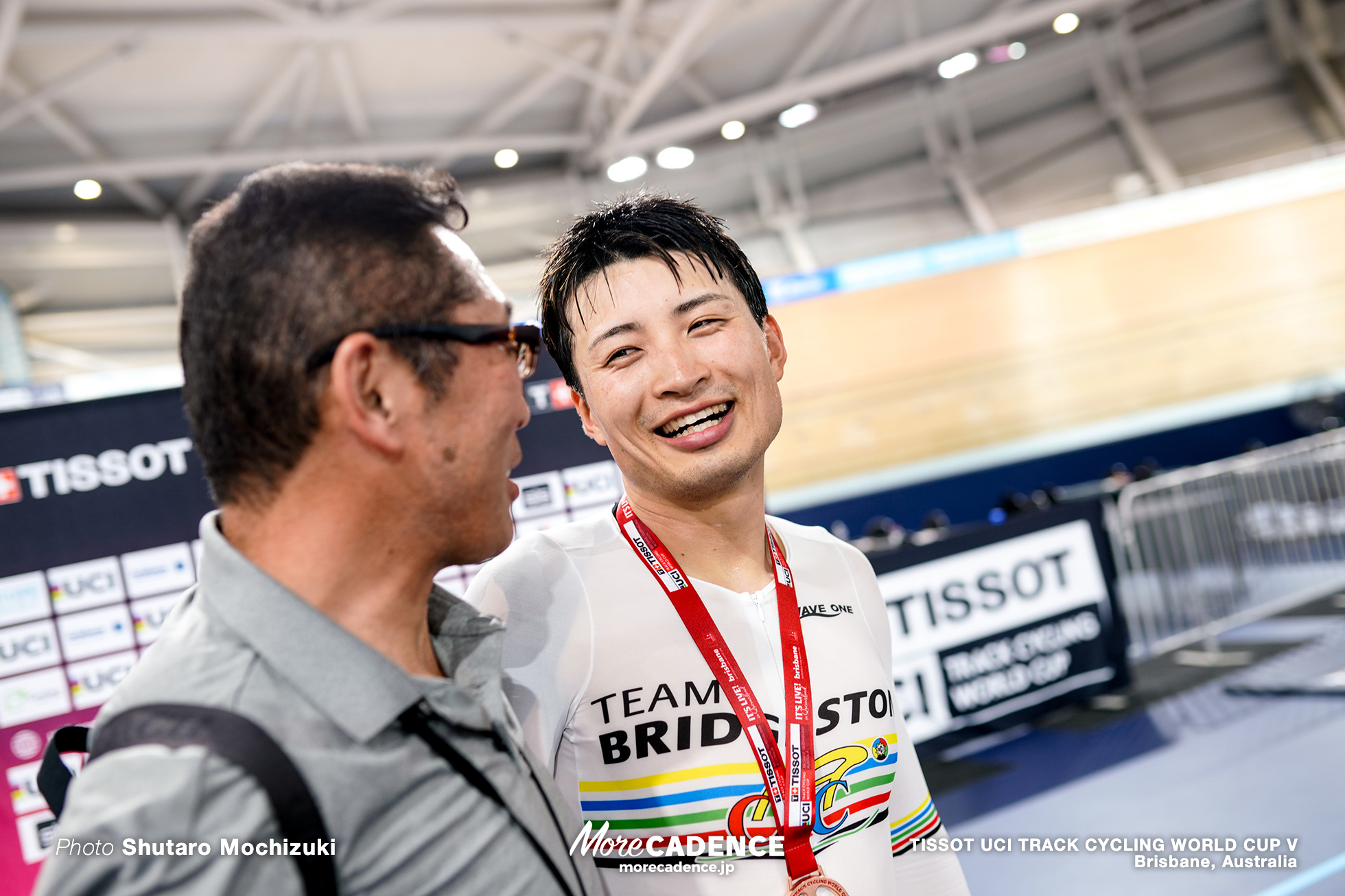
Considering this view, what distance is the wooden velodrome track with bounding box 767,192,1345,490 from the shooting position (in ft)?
42.0

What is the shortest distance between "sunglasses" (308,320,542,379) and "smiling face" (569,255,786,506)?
0.29 m

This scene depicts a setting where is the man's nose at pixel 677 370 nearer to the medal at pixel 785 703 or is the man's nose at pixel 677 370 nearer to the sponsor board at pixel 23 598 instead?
the medal at pixel 785 703

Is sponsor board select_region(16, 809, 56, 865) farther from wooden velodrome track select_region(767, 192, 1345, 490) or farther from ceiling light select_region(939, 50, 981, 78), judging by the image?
ceiling light select_region(939, 50, 981, 78)

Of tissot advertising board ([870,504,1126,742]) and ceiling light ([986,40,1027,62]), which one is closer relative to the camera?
tissot advertising board ([870,504,1126,742])

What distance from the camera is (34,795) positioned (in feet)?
8.79

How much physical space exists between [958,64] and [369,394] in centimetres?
1430

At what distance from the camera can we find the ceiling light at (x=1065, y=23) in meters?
13.3

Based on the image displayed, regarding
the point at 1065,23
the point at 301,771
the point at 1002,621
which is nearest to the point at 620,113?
the point at 1065,23

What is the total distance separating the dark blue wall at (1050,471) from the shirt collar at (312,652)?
10869 mm

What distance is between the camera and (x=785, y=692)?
1.53 m

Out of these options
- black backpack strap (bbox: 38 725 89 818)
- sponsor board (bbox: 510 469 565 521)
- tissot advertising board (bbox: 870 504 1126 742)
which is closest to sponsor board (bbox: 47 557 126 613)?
sponsor board (bbox: 510 469 565 521)

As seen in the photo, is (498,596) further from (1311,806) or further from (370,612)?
(1311,806)

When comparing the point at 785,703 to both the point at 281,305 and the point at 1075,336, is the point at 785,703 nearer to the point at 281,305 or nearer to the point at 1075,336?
the point at 281,305

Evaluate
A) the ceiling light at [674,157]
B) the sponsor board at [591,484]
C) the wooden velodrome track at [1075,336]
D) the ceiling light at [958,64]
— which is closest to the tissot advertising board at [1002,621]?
the sponsor board at [591,484]
